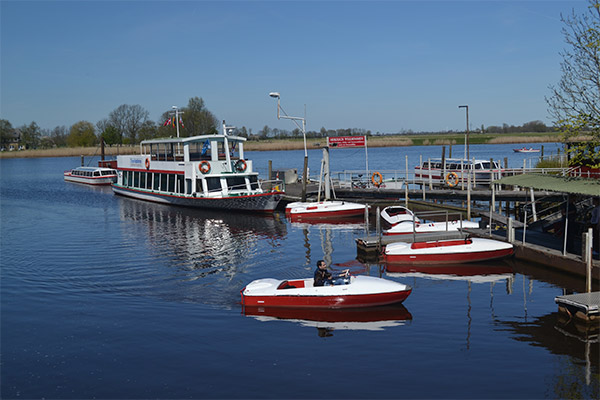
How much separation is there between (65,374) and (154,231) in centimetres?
2009

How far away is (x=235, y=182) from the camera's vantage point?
3941 cm

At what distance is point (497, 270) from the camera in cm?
2116

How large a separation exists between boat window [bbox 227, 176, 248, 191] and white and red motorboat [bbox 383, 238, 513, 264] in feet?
62.6

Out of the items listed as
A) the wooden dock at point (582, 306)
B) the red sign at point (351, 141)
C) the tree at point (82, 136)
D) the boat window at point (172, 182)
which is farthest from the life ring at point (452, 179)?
the tree at point (82, 136)

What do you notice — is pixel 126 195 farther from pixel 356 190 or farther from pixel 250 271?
pixel 250 271

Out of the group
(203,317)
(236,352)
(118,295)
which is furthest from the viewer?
(118,295)

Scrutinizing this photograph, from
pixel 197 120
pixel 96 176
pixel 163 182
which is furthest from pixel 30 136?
pixel 163 182

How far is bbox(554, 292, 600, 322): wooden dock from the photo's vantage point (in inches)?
568

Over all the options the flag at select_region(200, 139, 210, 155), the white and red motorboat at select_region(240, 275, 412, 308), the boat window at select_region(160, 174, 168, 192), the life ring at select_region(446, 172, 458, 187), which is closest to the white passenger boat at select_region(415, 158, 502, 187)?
the life ring at select_region(446, 172, 458, 187)

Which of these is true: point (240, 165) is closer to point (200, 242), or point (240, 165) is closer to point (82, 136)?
point (200, 242)

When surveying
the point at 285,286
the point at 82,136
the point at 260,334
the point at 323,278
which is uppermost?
the point at 82,136

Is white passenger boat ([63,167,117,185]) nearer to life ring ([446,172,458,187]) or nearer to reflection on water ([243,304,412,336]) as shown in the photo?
life ring ([446,172,458,187])

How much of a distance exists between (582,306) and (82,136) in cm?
14436

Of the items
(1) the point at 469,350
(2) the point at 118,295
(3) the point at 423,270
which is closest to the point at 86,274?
(2) the point at 118,295
